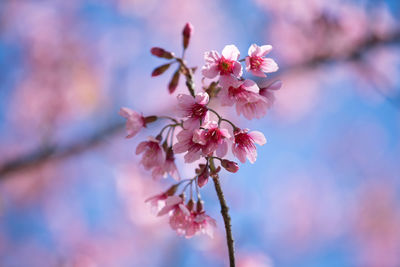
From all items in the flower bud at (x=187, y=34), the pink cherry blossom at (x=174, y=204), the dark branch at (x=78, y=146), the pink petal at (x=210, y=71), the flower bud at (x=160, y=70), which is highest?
the dark branch at (x=78, y=146)

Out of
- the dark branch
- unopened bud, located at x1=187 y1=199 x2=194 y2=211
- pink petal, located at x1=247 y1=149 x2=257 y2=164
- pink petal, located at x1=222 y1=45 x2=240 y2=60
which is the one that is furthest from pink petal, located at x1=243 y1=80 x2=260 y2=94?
the dark branch

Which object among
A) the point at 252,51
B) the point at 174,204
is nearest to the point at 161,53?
the point at 252,51

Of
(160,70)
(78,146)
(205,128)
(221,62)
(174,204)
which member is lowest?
(174,204)

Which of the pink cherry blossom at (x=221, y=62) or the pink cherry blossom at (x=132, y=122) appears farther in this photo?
the pink cherry blossom at (x=132, y=122)

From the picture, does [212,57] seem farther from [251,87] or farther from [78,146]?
[78,146]

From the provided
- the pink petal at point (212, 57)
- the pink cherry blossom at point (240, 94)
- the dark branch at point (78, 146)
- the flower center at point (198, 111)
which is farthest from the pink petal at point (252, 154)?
the dark branch at point (78, 146)

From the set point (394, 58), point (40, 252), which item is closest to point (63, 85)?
point (40, 252)

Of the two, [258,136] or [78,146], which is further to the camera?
[78,146]

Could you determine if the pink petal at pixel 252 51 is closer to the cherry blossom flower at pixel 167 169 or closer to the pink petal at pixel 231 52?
the pink petal at pixel 231 52
